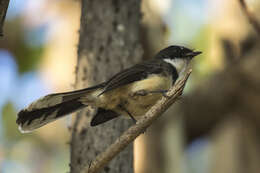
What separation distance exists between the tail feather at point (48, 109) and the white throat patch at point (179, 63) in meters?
0.98

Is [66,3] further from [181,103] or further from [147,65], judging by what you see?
[147,65]

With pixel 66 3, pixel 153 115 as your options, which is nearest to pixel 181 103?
pixel 66 3

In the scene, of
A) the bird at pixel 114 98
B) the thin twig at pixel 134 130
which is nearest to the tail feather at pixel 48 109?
the bird at pixel 114 98

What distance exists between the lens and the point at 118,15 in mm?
5008

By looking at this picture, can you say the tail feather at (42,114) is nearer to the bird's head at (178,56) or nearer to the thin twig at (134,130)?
the thin twig at (134,130)

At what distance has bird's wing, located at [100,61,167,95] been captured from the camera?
421cm

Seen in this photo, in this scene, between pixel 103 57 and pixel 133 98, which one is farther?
pixel 103 57

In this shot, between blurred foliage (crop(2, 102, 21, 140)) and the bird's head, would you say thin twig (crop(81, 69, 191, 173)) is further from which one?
blurred foliage (crop(2, 102, 21, 140))

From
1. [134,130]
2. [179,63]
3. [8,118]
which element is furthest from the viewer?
[8,118]

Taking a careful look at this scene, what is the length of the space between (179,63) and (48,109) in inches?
59.1

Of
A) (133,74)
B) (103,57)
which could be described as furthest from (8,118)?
(133,74)

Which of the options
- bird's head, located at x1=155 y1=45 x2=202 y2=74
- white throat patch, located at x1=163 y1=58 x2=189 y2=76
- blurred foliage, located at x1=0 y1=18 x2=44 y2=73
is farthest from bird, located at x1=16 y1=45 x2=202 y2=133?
blurred foliage, located at x1=0 y1=18 x2=44 y2=73

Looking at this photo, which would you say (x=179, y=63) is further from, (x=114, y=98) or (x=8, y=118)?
(x=8, y=118)

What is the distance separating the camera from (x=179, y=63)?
16.5 feet
